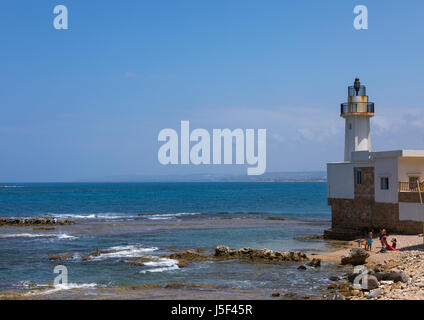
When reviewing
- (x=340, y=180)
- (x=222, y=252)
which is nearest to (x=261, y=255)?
(x=222, y=252)

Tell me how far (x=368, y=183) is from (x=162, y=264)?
15465mm

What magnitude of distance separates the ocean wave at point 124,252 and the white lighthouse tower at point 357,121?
16.3 metres

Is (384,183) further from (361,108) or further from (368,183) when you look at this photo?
(361,108)

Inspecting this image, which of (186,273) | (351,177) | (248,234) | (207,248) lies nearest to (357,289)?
(186,273)

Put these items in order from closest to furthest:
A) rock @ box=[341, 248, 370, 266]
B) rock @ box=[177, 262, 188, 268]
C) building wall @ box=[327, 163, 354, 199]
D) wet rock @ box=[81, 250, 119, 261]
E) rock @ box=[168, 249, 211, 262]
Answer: rock @ box=[341, 248, 370, 266], rock @ box=[177, 262, 188, 268], rock @ box=[168, 249, 211, 262], wet rock @ box=[81, 250, 119, 261], building wall @ box=[327, 163, 354, 199]

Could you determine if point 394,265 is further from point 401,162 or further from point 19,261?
point 19,261

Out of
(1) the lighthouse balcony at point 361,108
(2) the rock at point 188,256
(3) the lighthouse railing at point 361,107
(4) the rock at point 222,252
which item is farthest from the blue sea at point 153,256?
(3) the lighthouse railing at point 361,107

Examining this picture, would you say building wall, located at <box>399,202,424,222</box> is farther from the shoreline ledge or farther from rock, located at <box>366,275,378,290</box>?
the shoreline ledge

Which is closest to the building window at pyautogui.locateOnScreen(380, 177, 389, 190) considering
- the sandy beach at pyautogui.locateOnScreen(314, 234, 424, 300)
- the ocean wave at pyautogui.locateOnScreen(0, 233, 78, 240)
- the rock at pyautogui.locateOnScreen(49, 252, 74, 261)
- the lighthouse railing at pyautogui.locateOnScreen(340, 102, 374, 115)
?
the sandy beach at pyautogui.locateOnScreen(314, 234, 424, 300)

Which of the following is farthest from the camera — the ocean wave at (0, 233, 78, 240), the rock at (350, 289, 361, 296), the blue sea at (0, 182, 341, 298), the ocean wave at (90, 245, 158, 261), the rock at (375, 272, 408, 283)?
the ocean wave at (0, 233, 78, 240)

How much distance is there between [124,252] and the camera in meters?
29.1

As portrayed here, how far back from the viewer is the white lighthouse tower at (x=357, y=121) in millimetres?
35844

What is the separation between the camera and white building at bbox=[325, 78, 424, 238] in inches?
1162
